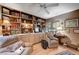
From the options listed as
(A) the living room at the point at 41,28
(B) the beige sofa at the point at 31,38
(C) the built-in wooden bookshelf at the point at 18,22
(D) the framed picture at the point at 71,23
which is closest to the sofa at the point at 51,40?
(A) the living room at the point at 41,28

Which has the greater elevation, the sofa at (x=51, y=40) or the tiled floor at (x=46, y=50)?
the sofa at (x=51, y=40)

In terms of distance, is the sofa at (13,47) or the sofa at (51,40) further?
the sofa at (51,40)

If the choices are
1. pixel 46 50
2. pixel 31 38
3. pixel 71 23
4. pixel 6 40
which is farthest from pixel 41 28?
pixel 6 40

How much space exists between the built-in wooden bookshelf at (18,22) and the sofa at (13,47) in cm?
13

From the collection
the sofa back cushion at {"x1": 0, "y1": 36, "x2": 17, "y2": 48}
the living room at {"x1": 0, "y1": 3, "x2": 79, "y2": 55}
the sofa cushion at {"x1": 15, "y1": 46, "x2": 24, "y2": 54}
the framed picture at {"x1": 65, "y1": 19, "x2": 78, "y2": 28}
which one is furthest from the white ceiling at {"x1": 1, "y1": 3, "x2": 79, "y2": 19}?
the sofa cushion at {"x1": 15, "y1": 46, "x2": 24, "y2": 54}

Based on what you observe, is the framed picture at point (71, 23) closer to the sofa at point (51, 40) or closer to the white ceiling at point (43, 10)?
the white ceiling at point (43, 10)

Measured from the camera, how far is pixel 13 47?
7.10ft

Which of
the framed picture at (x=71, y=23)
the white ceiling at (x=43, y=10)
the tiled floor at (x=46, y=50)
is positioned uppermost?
the white ceiling at (x=43, y=10)

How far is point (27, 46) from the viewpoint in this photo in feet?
7.47

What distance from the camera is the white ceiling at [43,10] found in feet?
7.35

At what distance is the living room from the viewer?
7.25ft

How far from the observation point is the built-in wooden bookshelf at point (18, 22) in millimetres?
2166

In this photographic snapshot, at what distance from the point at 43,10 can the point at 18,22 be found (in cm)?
60

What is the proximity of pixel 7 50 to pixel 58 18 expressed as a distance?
1.25 metres
